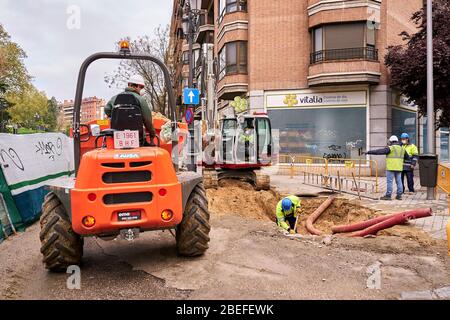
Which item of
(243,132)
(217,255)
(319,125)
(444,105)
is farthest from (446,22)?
(217,255)

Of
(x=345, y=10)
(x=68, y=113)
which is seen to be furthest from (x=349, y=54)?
(x=68, y=113)

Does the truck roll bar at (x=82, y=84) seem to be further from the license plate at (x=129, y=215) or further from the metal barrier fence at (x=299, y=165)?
the metal barrier fence at (x=299, y=165)

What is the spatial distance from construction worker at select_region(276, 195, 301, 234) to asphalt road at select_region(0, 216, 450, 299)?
5.79 feet

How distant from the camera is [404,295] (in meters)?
4.38

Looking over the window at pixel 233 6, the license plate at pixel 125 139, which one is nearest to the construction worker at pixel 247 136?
the license plate at pixel 125 139

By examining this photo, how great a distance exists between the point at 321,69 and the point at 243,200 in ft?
31.2

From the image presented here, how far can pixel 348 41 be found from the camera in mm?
19469

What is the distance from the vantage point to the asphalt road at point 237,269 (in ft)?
14.8

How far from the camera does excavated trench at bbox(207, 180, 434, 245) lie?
35.4 feet

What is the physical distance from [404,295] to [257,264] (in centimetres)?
176

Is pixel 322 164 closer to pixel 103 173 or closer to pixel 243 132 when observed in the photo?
pixel 243 132

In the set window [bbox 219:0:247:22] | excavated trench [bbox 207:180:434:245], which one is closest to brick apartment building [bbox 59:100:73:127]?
excavated trench [bbox 207:180:434:245]

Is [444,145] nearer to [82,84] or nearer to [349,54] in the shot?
[349,54]

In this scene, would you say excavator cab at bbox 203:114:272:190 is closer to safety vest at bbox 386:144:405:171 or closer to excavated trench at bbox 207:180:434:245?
excavated trench at bbox 207:180:434:245
